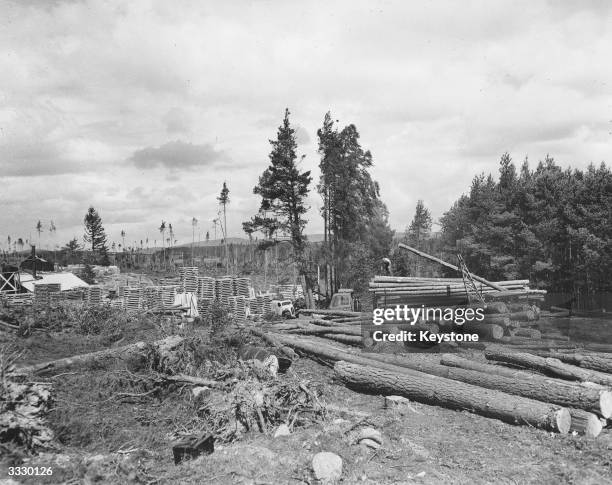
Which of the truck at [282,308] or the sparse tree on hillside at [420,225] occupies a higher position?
the sparse tree on hillside at [420,225]

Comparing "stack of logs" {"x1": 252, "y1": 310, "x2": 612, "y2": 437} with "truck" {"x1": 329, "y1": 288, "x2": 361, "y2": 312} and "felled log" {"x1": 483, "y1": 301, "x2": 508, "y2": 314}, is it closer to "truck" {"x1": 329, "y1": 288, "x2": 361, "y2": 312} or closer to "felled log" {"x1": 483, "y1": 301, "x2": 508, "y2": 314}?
"felled log" {"x1": 483, "y1": 301, "x2": 508, "y2": 314}

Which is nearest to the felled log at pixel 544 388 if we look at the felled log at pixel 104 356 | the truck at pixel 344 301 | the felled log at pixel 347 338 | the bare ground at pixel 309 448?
the bare ground at pixel 309 448

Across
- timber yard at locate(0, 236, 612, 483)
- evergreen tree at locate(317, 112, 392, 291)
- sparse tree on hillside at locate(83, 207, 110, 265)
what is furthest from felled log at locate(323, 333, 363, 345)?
sparse tree on hillside at locate(83, 207, 110, 265)

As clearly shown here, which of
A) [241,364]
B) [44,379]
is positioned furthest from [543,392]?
[44,379]

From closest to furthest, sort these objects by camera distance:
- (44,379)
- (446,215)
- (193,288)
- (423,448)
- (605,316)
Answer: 1. (423,448)
2. (44,379)
3. (605,316)
4. (193,288)
5. (446,215)

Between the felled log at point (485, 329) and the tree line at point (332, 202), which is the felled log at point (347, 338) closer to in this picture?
the felled log at point (485, 329)

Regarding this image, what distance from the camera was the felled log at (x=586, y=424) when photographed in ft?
22.6

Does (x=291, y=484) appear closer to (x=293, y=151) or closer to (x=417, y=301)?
(x=417, y=301)

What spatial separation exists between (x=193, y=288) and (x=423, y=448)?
26926 millimetres

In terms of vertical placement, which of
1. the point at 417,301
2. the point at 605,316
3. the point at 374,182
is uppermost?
the point at 374,182

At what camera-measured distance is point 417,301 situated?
13.8m

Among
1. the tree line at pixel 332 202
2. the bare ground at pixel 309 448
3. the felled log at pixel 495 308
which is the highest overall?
the tree line at pixel 332 202

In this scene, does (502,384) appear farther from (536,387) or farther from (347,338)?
(347,338)

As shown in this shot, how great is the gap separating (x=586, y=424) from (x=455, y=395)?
1.97 m
